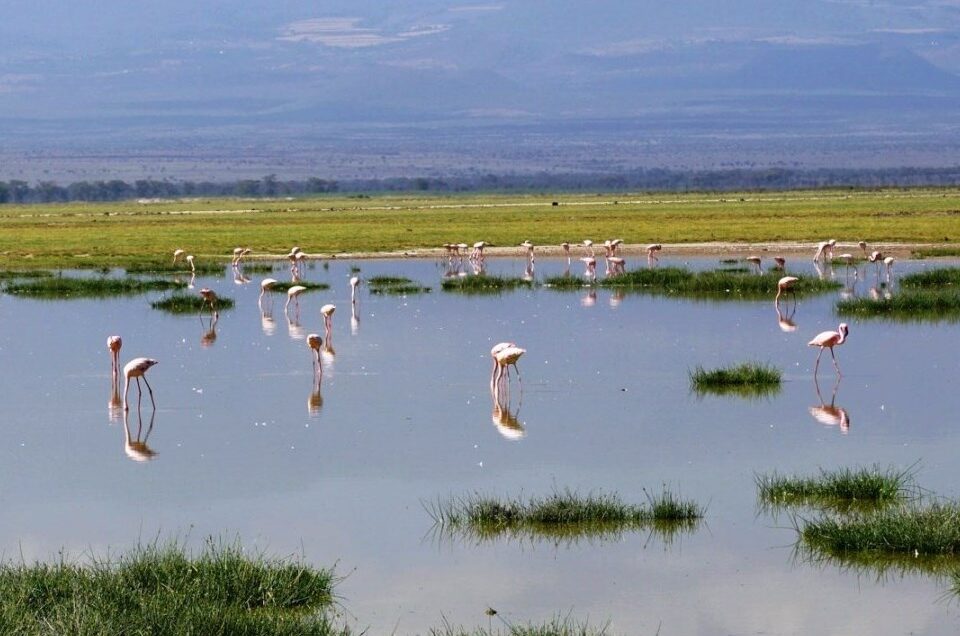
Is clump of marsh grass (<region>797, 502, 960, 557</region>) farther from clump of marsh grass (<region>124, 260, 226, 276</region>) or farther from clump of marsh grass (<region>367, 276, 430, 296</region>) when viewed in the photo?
clump of marsh grass (<region>124, 260, 226, 276</region>)

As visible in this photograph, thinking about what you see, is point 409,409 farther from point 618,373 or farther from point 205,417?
point 618,373

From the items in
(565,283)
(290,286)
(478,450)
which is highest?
(478,450)

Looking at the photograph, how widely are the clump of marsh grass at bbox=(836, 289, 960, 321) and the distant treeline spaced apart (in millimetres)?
111703

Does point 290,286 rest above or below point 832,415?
below

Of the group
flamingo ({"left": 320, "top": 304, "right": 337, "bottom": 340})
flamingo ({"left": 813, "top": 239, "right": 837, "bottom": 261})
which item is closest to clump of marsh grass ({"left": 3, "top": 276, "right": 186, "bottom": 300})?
flamingo ({"left": 320, "top": 304, "right": 337, "bottom": 340})

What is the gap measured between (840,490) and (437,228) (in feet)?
148

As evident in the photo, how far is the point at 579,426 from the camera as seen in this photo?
1662cm

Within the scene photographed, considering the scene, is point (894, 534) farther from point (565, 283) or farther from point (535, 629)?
point (565, 283)

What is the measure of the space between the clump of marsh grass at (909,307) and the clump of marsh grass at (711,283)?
11.5 ft

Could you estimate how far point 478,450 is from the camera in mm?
15500

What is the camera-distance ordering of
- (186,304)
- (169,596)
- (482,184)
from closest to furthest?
(169,596) < (186,304) < (482,184)

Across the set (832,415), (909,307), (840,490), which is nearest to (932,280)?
(909,307)

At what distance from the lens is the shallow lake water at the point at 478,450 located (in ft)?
35.5

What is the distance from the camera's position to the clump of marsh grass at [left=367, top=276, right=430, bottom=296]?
32531mm
